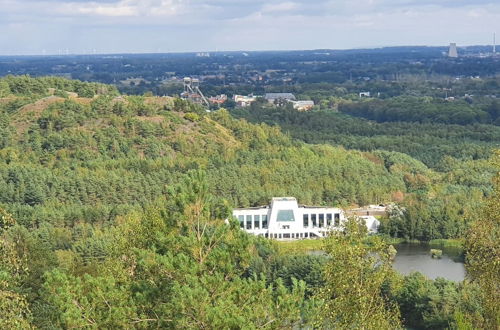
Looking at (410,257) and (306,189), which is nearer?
(410,257)

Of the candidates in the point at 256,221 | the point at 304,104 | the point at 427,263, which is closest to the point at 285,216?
the point at 256,221

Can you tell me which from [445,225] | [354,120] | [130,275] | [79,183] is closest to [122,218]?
[79,183]

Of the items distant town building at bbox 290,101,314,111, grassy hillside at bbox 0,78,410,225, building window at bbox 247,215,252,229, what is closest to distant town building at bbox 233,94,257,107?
distant town building at bbox 290,101,314,111

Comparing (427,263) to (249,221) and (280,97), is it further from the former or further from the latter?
(280,97)

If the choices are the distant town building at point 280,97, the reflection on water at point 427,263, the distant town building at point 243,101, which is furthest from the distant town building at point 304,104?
the reflection on water at point 427,263

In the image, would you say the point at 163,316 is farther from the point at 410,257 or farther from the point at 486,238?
the point at 410,257

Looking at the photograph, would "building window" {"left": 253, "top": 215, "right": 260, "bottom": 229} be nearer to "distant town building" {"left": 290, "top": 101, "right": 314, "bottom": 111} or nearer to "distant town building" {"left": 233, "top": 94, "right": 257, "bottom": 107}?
"distant town building" {"left": 233, "top": 94, "right": 257, "bottom": 107}
